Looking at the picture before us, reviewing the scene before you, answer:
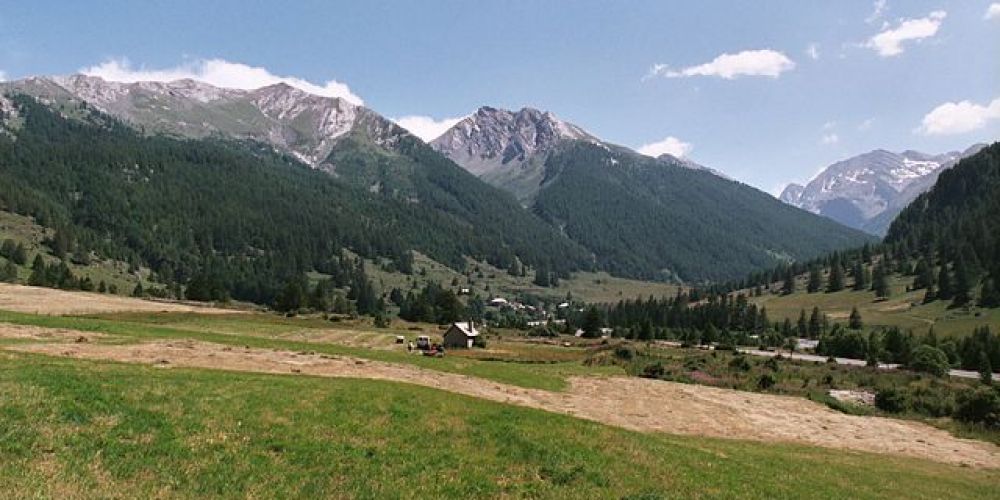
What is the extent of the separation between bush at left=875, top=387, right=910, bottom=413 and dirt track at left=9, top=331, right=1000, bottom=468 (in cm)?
774

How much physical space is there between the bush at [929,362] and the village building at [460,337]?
74.0m

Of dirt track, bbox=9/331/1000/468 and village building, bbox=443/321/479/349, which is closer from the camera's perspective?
dirt track, bbox=9/331/1000/468

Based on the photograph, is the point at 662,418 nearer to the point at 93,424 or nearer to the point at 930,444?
the point at 930,444

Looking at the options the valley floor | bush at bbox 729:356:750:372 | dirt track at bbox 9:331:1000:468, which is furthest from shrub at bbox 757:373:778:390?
the valley floor

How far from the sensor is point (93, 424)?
64.2ft

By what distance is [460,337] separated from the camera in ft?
367

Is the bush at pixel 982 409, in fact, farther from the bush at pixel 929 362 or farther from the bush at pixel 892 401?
the bush at pixel 929 362

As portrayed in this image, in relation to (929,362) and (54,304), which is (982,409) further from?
(54,304)

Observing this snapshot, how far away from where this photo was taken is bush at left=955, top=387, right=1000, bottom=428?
186 feet

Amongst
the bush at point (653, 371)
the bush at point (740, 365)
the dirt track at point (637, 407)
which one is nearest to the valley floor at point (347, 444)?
the dirt track at point (637, 407)

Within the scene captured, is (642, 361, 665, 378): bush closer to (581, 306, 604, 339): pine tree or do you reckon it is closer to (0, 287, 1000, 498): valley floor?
(0, 287, 1000, 498): valley floor

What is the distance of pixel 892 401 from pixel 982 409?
8.85m

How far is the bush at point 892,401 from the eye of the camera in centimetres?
6556

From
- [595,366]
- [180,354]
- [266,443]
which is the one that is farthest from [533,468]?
[595,366]
